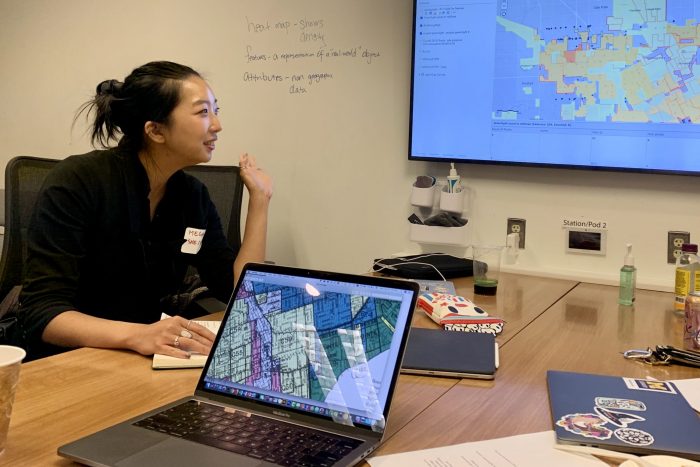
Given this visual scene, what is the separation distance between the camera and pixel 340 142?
2834 millimetres

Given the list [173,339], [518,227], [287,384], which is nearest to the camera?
[287,384]

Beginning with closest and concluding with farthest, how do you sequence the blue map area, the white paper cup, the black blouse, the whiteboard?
the white paper cup < the black blouse < the blue map area < the whiteboard

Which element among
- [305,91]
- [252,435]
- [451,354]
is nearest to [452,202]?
[305,91]

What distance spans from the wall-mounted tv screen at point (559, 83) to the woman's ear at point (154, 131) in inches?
37.6

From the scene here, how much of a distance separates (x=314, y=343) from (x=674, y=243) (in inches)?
62.1

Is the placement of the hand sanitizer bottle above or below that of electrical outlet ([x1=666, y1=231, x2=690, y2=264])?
below

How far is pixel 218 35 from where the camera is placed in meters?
3.07

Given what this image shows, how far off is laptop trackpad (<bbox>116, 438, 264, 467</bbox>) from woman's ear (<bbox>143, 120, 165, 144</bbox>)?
1202 millimetres

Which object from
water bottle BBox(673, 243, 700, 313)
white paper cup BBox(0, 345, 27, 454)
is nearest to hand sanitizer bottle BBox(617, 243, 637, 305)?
water bottle BBox(673, 243, 700, 313)

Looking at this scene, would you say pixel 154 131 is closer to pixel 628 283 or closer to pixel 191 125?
pixel 191 125

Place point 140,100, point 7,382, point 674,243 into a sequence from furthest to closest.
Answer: point 674,243 < point 140,100 < point 7,382

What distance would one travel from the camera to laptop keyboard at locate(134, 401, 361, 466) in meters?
0.97

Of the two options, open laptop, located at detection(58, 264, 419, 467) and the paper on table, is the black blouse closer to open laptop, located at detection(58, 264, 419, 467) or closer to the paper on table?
open laptop, located at detection(58, 264, 419, 467)

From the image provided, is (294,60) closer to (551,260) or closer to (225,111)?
(225,111)
